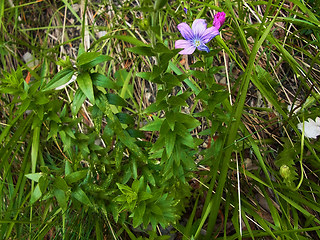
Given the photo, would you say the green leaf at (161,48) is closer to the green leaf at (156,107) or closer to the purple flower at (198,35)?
the purple flower at (198,35)

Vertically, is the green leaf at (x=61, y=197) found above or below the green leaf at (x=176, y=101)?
below

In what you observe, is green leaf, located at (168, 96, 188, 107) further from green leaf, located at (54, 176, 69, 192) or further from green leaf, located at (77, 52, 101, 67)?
green leaf, located at (54, 176, 69, 192)

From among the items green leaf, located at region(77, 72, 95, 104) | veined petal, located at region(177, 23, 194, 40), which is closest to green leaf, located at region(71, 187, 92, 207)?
green leaf, located at region(77, 72, 95, 104)

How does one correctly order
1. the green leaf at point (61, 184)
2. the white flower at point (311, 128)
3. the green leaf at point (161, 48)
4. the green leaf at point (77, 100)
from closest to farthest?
1. the green leaf at point (161, 48)
2. the green leaf at point (77, 100)
3. the green leaf at point (61, 184)
4. the white flower at point (311, 128)

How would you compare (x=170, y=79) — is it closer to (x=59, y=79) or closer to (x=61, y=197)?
(x=59, y=79)

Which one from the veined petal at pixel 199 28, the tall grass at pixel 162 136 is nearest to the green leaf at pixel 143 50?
the tall grass at pixel 162 136

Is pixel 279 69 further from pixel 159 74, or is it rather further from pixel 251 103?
pixel 159 74

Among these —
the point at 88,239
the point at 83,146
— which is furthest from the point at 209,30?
the point at 88,239
